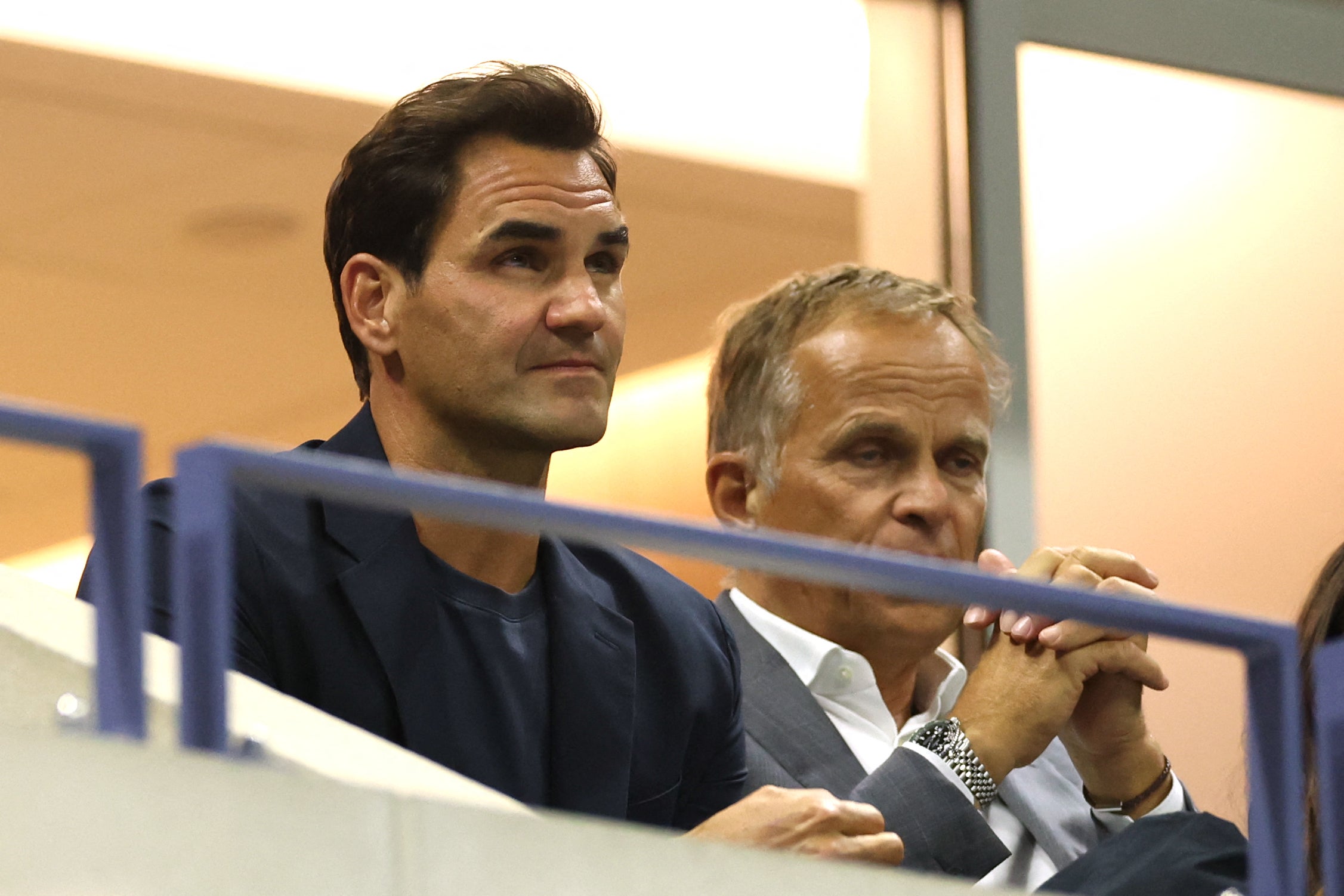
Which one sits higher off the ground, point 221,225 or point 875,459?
point 221,225

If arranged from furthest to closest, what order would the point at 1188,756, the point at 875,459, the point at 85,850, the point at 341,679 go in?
the point at 1188,756
the point at 875,459
the point at 341,679
the point at 85,850

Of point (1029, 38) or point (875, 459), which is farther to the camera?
point (1029, 38)

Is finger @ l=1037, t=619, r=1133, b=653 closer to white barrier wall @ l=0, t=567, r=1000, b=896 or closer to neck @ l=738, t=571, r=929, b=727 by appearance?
neck @ l=738, t=571, r=929, b=727

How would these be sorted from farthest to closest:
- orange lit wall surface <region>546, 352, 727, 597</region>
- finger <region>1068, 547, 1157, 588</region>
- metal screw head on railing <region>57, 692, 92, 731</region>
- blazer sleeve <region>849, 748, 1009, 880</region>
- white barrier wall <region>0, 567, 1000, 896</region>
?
1. orange lit wall surface <region>546, 352, 727, 597</region>
2. finger <region>1068, 547, 1157, 588</region>
3. blazer sleeve <region>849, 748, 1009, 880</region>
4. metal screw head on railing <region>57, 692, 92, 731</region>
5. white barrier wall <region>0, 567, 1000, 896</region>

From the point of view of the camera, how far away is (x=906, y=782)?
6.73 ft

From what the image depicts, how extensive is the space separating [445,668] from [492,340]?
394mm

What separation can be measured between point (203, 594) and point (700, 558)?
29 cm

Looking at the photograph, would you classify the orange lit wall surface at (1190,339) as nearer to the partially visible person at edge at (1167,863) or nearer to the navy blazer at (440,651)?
the navy blazer at (440,651)

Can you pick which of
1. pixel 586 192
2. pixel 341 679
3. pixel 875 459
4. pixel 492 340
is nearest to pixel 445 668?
pixel 341 679

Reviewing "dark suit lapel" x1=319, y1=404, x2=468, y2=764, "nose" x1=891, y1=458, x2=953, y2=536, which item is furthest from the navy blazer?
"nose" x1=891, y1=458, x2=953, y2=536

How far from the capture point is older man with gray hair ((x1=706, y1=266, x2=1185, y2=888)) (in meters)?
2.19

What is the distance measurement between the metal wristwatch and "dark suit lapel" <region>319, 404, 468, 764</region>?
0.52 meters

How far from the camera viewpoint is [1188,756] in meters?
3.89

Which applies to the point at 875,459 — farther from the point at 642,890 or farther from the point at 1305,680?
the point at 642,890
